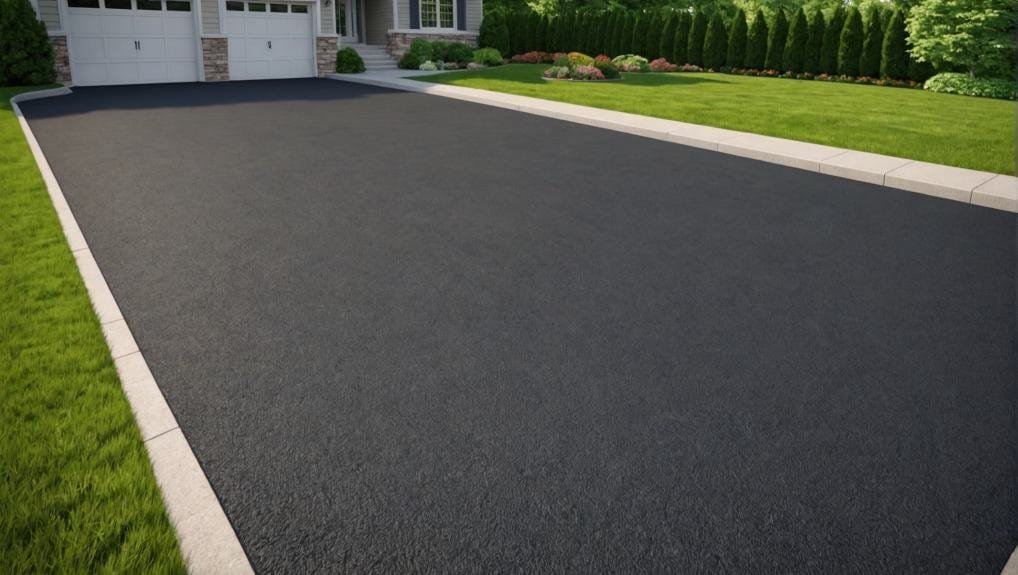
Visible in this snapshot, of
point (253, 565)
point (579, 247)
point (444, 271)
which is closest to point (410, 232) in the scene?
point (444, 271)

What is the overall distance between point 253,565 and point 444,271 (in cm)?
309

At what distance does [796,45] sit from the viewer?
24188mm

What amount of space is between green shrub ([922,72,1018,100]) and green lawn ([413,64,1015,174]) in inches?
31.3

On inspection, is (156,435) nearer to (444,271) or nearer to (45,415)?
(45,415)

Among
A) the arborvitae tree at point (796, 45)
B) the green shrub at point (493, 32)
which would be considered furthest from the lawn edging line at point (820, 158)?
the green shrub at point (493, 32)

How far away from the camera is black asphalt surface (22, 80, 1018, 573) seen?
259 centimetres

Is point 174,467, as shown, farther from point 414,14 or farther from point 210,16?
point 414,14

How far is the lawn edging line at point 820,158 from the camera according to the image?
25.6 ft

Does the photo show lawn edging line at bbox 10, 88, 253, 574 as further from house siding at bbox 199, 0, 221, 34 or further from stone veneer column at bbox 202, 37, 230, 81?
house siding at bbox 199, 0, 221, 34

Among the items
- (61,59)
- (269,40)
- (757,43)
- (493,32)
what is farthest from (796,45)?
(61,59)

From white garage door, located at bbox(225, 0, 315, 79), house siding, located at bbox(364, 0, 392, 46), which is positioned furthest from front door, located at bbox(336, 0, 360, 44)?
white garage door, located at bbox(225, 0, 315, 79)

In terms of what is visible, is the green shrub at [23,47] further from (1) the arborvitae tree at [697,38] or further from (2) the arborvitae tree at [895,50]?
(2) the arborvitae tree at [895,50]

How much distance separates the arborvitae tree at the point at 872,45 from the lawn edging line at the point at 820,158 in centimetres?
1313

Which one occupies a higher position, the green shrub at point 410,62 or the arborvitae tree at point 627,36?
the arborvitae tree at point 627,36
